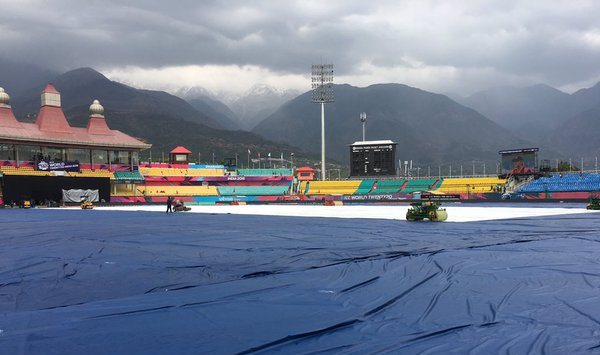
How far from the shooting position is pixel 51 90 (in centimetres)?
7338

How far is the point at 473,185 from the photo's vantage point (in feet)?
230

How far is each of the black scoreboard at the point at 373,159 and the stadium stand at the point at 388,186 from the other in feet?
50.6

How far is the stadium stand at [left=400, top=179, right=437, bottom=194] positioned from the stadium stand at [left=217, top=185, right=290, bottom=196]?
21925 millimetres

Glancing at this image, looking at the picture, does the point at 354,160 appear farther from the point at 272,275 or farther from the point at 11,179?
the point at 272,275

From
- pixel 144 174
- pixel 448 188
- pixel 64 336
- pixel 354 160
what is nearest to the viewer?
pixel 64 336

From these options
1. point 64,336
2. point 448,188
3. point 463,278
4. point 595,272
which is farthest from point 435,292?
point 448,188

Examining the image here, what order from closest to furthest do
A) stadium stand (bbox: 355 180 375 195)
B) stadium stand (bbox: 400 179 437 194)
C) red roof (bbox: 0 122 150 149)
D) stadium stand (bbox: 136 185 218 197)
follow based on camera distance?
red roof (bbox: 0 122 150 149) < stadium stand (bbox: 400 179 437 194) < stadium stand (bbox: 136 185 218 197) < stadium stand (bbox: 355 180 375 195)

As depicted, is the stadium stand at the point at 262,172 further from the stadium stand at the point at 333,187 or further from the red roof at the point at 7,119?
the red roof at the point at 7,119

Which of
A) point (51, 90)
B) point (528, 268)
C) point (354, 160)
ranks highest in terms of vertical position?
point (51, 90)

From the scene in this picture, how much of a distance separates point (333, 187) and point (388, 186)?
10.0 metres

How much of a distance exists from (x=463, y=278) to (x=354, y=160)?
51.6 m

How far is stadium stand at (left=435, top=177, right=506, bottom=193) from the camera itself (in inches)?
2677

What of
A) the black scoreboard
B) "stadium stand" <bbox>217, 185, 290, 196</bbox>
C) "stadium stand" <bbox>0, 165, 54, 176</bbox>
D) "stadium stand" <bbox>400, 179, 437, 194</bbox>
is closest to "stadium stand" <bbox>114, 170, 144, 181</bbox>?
"stadium stand" <bbox>0, 165, 54, 176</bbox>

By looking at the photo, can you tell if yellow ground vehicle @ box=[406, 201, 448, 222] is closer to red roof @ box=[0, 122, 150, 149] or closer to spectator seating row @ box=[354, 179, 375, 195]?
spectator seating row @ box=[354, 179, 375, 195]
